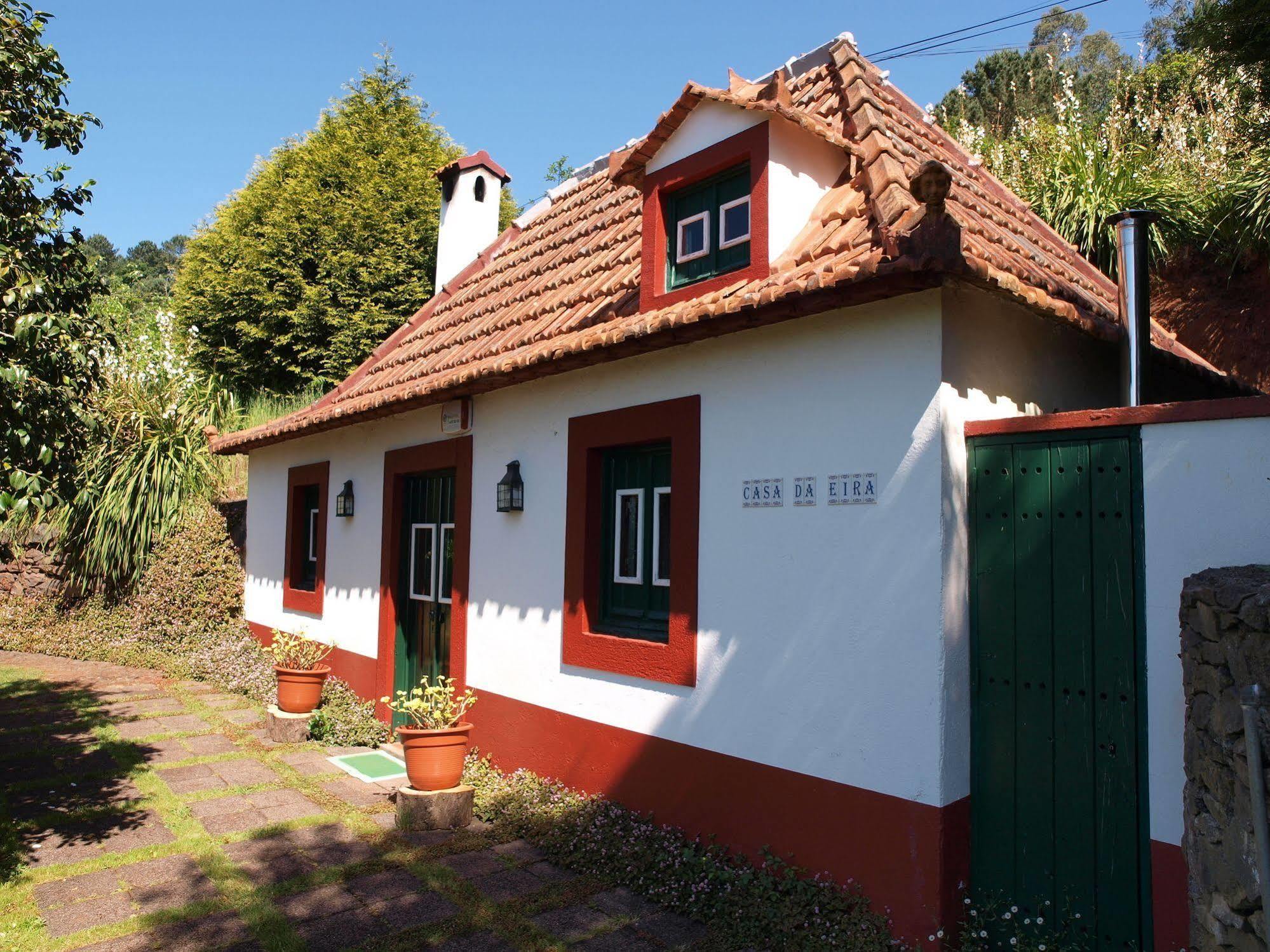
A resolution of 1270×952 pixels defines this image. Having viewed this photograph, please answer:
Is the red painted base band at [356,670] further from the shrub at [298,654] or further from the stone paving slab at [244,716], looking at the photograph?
the stone paving slab at [244,716]

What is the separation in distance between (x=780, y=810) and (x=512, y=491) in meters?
3.30

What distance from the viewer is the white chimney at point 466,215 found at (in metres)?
12.2

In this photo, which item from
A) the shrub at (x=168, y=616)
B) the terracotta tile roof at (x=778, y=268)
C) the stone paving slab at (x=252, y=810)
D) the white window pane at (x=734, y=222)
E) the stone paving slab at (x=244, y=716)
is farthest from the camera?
the shrub at (x=168, y=616)

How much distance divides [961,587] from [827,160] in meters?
3.04

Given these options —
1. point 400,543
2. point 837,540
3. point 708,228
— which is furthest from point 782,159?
point 400,543

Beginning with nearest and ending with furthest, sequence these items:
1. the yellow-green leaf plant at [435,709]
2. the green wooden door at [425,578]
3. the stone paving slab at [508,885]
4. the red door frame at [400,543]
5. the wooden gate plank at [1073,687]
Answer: the wooden gate plank at [1073,687] → the stone paving slab at [508,885] → the yellow-green leaf plant at [435,709] → the red door frame at [400,543] → the green wooden door at [425,578]

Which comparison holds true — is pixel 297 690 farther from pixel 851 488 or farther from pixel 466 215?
pixel 466 215

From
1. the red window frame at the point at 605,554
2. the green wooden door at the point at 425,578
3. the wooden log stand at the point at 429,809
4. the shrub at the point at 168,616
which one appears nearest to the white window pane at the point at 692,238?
the red window frame at the point at 605,554

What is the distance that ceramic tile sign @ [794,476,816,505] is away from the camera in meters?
4.66

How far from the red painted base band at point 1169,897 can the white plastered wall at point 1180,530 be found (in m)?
0.06

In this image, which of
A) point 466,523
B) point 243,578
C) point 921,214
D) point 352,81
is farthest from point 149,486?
point 352,81

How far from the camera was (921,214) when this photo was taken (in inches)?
175

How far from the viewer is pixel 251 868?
5195 mm

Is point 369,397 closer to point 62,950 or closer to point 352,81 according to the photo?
point 62,950
